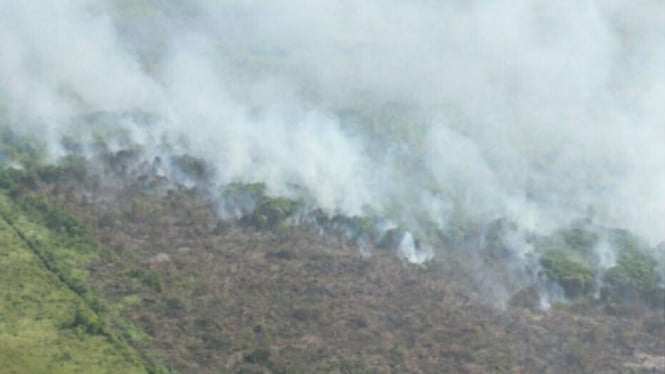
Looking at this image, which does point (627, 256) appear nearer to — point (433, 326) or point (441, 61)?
point (433, 326)

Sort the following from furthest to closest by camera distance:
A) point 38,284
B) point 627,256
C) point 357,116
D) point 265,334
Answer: point 357,116 → point 627,256 → point 38,284 → point 265,334

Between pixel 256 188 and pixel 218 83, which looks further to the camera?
pixel 218 83

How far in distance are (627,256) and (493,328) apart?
1371cm

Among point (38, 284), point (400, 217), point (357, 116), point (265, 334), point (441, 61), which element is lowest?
point (265, 334)

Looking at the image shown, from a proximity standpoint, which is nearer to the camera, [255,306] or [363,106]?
[255,306]

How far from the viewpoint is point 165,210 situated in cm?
6041

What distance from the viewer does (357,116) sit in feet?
269

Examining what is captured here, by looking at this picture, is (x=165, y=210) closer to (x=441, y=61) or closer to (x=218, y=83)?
(x=218, y=83)

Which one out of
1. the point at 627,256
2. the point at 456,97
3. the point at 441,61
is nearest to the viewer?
the point at 627,256

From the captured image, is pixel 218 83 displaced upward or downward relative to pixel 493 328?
upward

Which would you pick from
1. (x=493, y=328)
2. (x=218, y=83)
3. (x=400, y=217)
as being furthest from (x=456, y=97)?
(x=493, y=328)

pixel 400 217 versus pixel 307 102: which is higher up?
pixel 307 102

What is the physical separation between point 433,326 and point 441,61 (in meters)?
52.0

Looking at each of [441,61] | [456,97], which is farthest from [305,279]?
[441,61]
